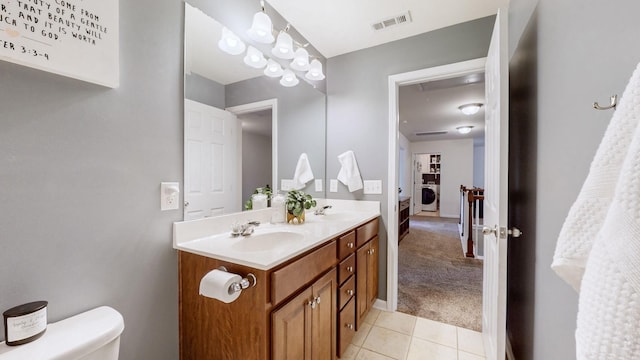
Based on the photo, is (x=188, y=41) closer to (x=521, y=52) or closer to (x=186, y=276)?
(x=186, y=276)

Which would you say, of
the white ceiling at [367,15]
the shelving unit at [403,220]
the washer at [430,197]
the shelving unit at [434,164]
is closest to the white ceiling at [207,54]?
the white ceiling at [367,15]

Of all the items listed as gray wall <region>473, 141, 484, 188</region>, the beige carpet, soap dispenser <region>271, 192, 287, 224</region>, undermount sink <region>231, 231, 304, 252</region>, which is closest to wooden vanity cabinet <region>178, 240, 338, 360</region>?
undermount sink <region>231, 231, 304, 252</region>

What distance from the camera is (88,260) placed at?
2.90 feet

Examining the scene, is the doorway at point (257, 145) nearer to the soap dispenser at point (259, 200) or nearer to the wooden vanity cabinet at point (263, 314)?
the soap dispenser at point (259, 200)

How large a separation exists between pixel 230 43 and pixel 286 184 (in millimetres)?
1073

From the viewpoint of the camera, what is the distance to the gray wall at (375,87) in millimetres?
1923

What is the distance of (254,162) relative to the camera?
5.75 ft

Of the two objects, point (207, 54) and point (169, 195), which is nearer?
point (169, 195)

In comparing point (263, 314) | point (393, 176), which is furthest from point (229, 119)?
point (393, 176)

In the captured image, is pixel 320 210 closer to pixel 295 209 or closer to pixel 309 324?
pixel 295 209

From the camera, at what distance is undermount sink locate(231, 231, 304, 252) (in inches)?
51.9

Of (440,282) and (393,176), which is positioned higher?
(393,176)

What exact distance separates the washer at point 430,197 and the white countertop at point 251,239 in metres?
7.40

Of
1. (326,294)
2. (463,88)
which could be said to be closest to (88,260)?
(326,294)
